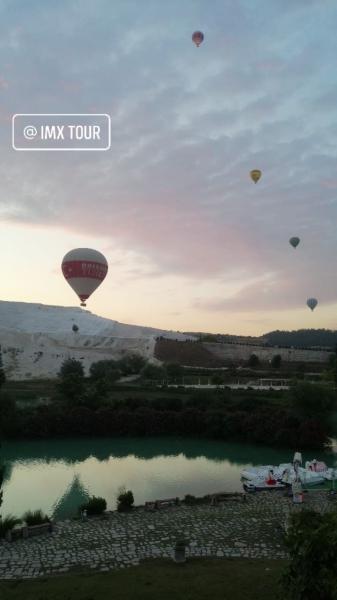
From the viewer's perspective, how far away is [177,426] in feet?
95.5

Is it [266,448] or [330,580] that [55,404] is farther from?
[330,580]

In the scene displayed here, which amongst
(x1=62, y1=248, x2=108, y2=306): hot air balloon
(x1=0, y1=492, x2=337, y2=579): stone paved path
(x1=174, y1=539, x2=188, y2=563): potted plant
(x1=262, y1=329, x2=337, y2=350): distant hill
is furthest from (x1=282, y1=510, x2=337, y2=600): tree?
(x1=262, y1=329, x2=337, y2=350): distant hill

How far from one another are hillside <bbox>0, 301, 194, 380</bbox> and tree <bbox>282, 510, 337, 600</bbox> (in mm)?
53277

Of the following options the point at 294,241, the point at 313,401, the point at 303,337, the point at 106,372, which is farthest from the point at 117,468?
the point at 303,337

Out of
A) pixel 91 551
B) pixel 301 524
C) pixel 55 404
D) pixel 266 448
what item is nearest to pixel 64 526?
pixel 91 551

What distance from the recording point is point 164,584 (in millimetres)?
9133

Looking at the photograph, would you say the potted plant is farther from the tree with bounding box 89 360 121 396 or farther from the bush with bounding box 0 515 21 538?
the tree with bounding box 89 360 121 396

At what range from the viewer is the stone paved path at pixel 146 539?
34.9 ft

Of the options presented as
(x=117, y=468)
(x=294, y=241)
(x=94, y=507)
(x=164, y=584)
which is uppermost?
(x=294, y=241)

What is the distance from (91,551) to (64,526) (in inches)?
77.7

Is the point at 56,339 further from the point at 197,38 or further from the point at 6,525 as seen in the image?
the point at 6,525

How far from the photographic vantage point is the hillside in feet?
203

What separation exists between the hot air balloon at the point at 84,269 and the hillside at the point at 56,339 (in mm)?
27689

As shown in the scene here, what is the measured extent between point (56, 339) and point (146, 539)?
65.6m
